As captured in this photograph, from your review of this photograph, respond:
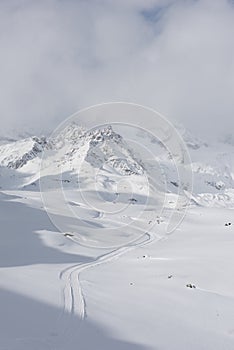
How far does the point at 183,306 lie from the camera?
61.2 ft

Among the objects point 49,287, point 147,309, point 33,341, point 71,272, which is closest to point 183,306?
point 147,309

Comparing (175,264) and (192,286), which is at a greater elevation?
(192,286)

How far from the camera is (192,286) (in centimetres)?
2189

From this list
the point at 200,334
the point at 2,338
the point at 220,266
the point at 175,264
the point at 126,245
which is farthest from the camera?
the point at 126,245

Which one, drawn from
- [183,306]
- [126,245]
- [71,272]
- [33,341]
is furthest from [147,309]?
[126,245]

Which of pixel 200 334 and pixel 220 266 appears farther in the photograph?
pixel 220 266

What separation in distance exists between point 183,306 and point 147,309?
1.86 m

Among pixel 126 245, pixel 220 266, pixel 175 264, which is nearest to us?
pixel 220 266

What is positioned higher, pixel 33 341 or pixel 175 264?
pixel 33 341

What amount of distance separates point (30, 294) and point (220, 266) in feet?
44.2

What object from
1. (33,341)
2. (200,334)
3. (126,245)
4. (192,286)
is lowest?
(126,245)

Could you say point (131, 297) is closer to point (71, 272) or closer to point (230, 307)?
point (230, 307)

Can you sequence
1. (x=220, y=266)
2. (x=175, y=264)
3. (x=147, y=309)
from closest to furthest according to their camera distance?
(x=147, y=309) → (x=220, y=266) → (x=175, y=264)

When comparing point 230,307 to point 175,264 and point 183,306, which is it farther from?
point 175,264
